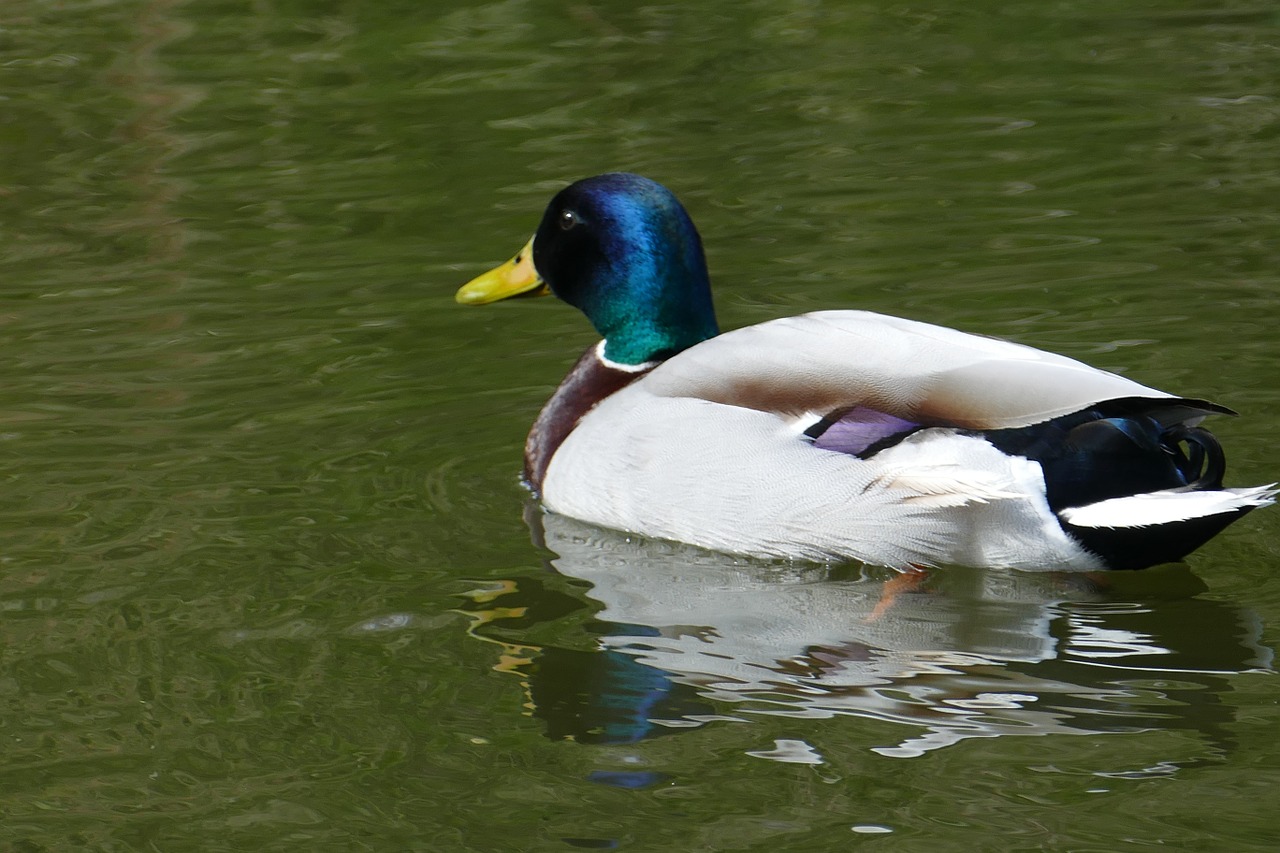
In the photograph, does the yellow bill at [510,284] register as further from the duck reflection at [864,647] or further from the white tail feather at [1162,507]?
the white tail feather at [1162,507]

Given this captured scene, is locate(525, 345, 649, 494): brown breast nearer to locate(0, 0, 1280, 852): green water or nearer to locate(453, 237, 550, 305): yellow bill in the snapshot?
locate(0, 0, 1280, 852): green water

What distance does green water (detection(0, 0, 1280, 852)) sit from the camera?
447 centimetres

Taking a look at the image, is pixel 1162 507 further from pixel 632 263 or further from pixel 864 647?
pixel 632 263

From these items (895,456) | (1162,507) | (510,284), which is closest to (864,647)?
(895,456)

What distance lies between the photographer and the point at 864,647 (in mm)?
5188

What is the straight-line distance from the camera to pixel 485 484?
6.69m

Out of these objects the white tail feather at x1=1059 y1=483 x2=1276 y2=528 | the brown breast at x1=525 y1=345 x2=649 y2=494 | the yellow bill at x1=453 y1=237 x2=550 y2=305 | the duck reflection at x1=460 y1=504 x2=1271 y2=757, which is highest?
the yellow bill at x1=453 y1=237 x2=550 y2=305

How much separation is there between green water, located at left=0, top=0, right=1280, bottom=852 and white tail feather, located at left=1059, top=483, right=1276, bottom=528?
29 centimetres

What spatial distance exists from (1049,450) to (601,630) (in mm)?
1280

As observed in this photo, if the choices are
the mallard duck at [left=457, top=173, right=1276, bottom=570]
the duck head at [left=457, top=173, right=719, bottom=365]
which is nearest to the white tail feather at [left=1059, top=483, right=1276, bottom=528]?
the mallard duck at [left=457, top=173, right=1276, bottom=570]

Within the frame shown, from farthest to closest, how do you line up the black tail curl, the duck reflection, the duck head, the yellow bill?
the yellow bill < the duck head < the black tail curl < the duck reflection

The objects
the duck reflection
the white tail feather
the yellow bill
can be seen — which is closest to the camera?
the duck reflection

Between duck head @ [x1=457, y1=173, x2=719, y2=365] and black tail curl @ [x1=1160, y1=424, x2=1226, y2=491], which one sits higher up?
duck head @ [x1=457, y1=173, x2=719, y2=365]

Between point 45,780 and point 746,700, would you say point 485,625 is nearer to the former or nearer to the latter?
point 746,700
